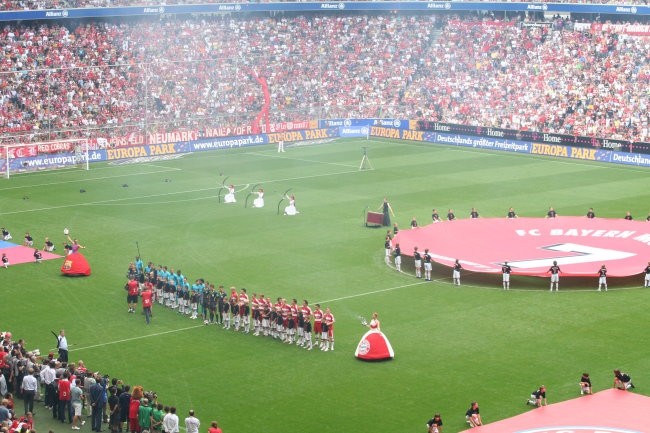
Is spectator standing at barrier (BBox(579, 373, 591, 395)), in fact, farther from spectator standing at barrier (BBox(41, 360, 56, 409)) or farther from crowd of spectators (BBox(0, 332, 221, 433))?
spectator standing at barrier (BBox(41, 360, 56, 409))

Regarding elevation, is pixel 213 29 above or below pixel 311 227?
above

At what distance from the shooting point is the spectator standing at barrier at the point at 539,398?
2856cm

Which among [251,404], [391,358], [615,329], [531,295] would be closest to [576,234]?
[531,295]

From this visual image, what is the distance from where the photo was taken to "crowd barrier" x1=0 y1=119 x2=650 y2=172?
233ft

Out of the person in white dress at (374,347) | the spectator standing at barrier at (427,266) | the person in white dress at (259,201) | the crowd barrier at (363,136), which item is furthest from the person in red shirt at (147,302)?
the crowd barrier at (363,136)

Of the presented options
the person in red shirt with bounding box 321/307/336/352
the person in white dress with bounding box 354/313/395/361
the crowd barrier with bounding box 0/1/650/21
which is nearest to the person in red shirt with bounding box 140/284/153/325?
the person in red shirt with bounding box 321/307/336/352

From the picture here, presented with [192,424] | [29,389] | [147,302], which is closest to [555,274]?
[147,302]

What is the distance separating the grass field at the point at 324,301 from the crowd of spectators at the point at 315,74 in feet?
30.7

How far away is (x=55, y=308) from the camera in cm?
3969

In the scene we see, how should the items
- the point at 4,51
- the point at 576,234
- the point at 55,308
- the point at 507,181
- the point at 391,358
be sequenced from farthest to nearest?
the point at 4,51, the point at 507,181, the point at 576,234, the point at 55,308, the point at 391,358

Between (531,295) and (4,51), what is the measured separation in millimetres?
52861

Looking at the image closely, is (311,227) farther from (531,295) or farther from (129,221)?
(531,295)

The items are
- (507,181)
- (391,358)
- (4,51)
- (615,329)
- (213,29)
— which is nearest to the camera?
(391,358)

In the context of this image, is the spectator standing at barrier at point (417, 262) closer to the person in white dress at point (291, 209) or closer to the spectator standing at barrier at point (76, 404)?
the person in white dress at point (291, 209)
